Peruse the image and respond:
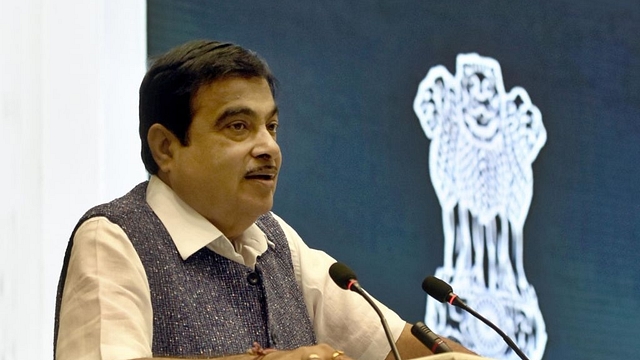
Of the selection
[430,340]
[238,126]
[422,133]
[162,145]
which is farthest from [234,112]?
[422,133]

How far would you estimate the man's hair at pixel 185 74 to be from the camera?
1.92 metres

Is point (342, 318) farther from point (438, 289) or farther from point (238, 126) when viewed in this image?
point (238, 126)

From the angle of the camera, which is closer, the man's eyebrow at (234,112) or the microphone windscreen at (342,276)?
the microphone windscreen at (342,276)

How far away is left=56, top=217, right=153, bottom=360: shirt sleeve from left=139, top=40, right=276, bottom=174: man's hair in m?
0.25

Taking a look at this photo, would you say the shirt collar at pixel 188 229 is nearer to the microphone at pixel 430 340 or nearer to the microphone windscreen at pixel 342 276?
the microphone windscreen at pixel 342 276

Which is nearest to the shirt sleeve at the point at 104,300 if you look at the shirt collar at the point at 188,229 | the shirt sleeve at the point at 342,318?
the shirt collar at the point at 188,229

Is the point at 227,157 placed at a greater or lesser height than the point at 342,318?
greater

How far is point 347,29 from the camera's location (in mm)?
3166

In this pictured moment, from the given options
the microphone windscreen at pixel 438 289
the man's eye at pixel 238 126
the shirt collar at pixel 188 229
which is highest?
the man's eye at pixel 238 126

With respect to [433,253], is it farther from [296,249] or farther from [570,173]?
[296,249]

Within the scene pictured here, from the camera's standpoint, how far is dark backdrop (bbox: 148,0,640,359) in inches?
118

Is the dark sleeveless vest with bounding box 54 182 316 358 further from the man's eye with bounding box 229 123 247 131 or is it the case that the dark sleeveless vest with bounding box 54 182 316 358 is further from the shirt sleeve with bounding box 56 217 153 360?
the man's eye with bounding box 229 123 247 131

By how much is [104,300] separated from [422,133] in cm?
176

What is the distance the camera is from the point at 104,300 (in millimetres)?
1664
